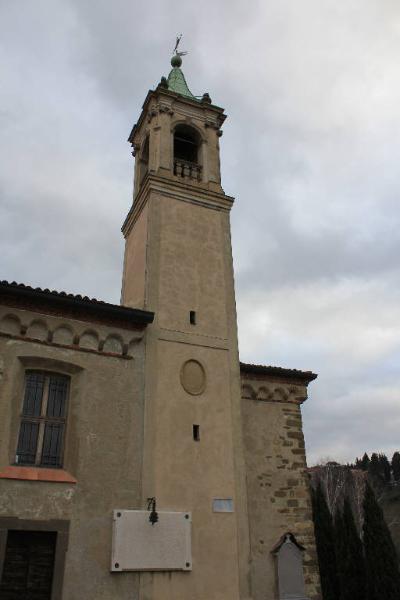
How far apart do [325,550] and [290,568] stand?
15.0 m

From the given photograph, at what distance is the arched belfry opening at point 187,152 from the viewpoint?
15641 millimetres

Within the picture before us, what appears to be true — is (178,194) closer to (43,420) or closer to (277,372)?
(277,372)

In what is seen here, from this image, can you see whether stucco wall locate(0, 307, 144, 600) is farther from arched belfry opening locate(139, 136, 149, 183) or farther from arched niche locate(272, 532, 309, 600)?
arched belfry opening locate(139, 136, 149, 183)

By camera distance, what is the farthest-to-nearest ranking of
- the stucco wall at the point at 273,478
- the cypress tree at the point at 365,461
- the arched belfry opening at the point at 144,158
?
the cypress tree at the point at 365,461, the arched belfry opening at the point at 144,158, the stucco wall at the point at 273,478

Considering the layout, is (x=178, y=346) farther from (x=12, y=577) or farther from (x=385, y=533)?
(x=385, y=533)

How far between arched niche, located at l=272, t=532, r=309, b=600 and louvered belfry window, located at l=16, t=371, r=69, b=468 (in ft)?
18.8

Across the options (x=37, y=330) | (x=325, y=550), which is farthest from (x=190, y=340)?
(x=325, y=550)

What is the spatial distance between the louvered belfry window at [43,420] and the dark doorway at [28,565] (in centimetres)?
134

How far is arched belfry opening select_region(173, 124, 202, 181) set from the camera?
51.3 ft

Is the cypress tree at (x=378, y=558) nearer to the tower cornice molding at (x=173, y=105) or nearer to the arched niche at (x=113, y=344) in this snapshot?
the arched niche at (x=113, y=344)

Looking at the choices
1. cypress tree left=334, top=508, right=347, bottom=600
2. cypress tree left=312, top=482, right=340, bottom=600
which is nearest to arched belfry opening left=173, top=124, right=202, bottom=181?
cypress tree left=312, top=482, right=340, bottom=600

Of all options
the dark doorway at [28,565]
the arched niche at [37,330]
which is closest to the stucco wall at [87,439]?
the arched niche at [37,330]

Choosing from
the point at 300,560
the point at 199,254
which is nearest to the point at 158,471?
the point at 300,560

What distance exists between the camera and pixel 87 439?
408 inches
